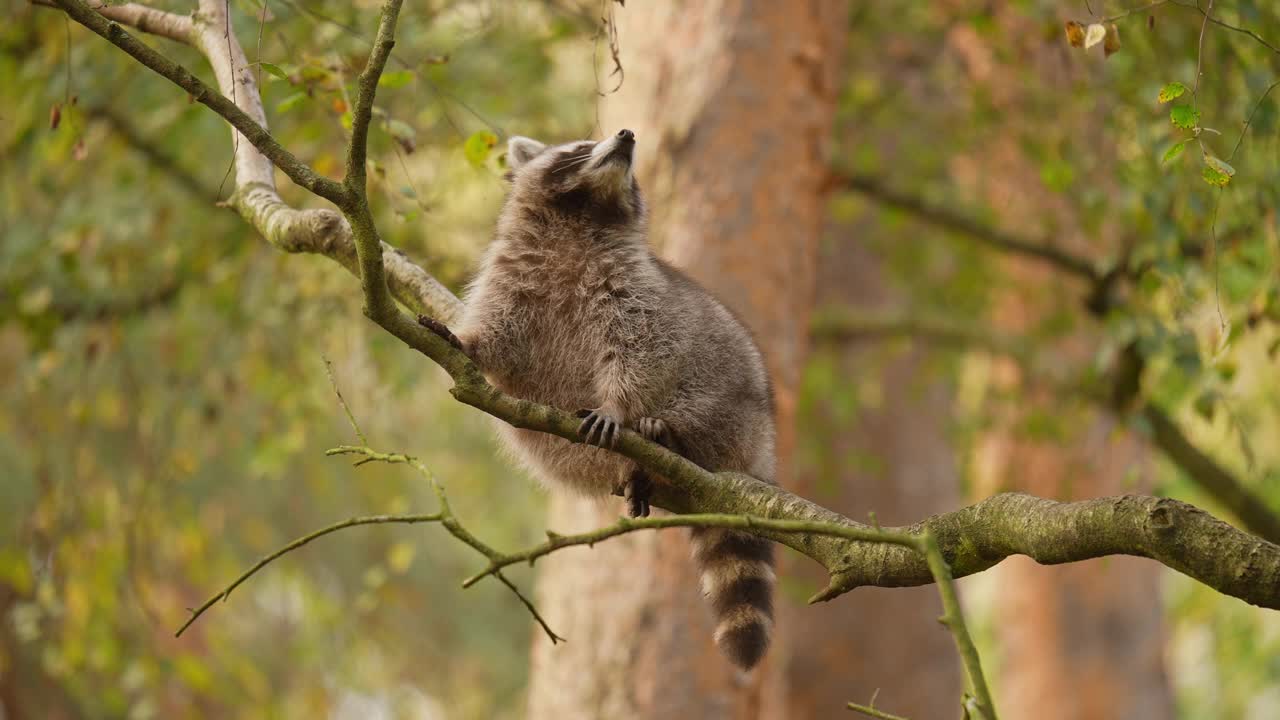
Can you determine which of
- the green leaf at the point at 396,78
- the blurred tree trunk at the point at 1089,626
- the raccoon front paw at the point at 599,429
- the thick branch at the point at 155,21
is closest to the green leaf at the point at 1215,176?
the raccoon front paw at the point at 599,429

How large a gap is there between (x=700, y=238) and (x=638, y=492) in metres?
2.05

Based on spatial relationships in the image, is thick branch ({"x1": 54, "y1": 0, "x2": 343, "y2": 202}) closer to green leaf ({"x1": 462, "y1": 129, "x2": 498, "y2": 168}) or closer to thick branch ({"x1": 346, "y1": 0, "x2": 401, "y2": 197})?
thick branch ({"x1": 346, "y1": 0, "x2": 401, "y2": 197})

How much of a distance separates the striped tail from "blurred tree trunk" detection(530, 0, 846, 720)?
1.25 meters

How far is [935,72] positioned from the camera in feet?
26.4

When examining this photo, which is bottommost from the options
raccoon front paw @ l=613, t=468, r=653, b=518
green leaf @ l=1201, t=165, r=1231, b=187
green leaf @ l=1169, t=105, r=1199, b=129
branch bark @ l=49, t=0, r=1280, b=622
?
branch bark @ l=49, t=0, r=1280, b=622

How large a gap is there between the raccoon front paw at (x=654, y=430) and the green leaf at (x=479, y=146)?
858 mm

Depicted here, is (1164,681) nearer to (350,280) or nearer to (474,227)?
(474,227)

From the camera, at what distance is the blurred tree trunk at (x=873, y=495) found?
8.05 metres

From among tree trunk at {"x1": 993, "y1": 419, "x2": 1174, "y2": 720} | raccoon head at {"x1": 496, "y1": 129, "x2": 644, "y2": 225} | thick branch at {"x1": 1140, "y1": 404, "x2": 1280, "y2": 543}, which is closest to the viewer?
raccoon head at {"x1": 496, "y1": 129, "x2": 644, "y2": 225}

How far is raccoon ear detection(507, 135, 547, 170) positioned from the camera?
13.6ft

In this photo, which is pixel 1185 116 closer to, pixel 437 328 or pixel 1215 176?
pixel 1215 176

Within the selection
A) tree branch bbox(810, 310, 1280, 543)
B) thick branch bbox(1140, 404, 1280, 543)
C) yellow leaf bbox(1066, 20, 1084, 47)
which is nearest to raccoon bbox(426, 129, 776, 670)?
yellow leaf bbox(1066, 20, 1084, 47)

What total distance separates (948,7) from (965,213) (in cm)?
143

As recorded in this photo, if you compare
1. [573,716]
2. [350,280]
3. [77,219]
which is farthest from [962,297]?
[77,219]
